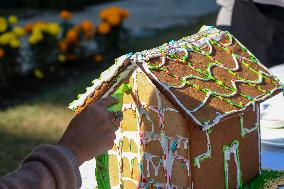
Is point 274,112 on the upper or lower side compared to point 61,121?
upper

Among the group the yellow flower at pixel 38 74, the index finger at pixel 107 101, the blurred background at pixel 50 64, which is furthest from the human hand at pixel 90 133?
the yellow flower at pixel 38 74

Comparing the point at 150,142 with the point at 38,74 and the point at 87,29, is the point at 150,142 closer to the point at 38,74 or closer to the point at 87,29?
the point at 38,74

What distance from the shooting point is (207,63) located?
4.31 feet

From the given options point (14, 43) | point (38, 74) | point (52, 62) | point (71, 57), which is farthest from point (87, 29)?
point (14, 43)

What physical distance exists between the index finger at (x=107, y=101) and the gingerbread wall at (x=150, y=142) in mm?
77

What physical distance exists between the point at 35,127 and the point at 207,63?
232 cm

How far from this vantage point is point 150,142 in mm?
1262

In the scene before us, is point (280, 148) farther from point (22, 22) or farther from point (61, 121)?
point (22, 22)

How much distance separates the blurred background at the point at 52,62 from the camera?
339cm

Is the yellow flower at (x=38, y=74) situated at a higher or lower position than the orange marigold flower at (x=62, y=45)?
lower

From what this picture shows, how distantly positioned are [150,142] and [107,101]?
147 mm

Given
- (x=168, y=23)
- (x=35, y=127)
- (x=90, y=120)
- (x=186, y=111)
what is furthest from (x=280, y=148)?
(x=168, y=23)

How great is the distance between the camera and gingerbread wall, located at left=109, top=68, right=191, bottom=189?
1210mm

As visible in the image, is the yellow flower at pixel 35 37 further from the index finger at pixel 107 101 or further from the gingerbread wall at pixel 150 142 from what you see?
the index finger at pixel 107 101
